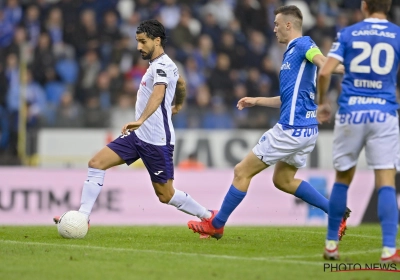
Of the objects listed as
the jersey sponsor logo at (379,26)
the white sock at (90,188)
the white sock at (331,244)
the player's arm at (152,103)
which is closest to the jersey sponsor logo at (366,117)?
the jersey sponsor logo at (379,26)

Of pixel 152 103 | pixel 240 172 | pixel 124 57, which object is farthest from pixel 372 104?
pixel 124 57

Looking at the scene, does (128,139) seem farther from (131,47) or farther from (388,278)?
(131,47)

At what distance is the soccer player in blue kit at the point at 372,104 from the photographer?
22.4ft

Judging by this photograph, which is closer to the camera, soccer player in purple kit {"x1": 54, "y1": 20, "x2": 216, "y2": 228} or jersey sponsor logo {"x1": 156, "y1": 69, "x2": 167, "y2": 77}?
jersey sponsor logo {"x1": 156, "y1": 69, "x2": 167, "y2": 77}

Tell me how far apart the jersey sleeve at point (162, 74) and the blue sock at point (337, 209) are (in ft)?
8.16

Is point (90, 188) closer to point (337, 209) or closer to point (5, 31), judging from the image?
point (337, 209)

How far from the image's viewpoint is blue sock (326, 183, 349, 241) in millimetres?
7086

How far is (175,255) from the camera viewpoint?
7.46 m

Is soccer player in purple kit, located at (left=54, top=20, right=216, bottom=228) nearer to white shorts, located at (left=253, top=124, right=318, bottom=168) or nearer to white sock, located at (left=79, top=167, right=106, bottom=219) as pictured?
white sock, located at (left=79, top=167, right=106, bottom=219)

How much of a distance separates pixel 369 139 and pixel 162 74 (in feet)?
8.93

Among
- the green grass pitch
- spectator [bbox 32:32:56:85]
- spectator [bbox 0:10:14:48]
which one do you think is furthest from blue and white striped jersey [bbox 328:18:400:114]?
spectator [bbox 0:10:14:48]

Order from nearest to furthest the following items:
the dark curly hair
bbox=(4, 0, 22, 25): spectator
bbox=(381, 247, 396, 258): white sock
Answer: bbox=(381, 247, 396, 258): white sock, the dark curly hair, bbox=(4, 0, 22, 25): spectator

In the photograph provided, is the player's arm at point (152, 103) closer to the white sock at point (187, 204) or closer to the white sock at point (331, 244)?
the white sock at point (187, 204)

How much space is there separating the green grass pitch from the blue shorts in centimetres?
74
